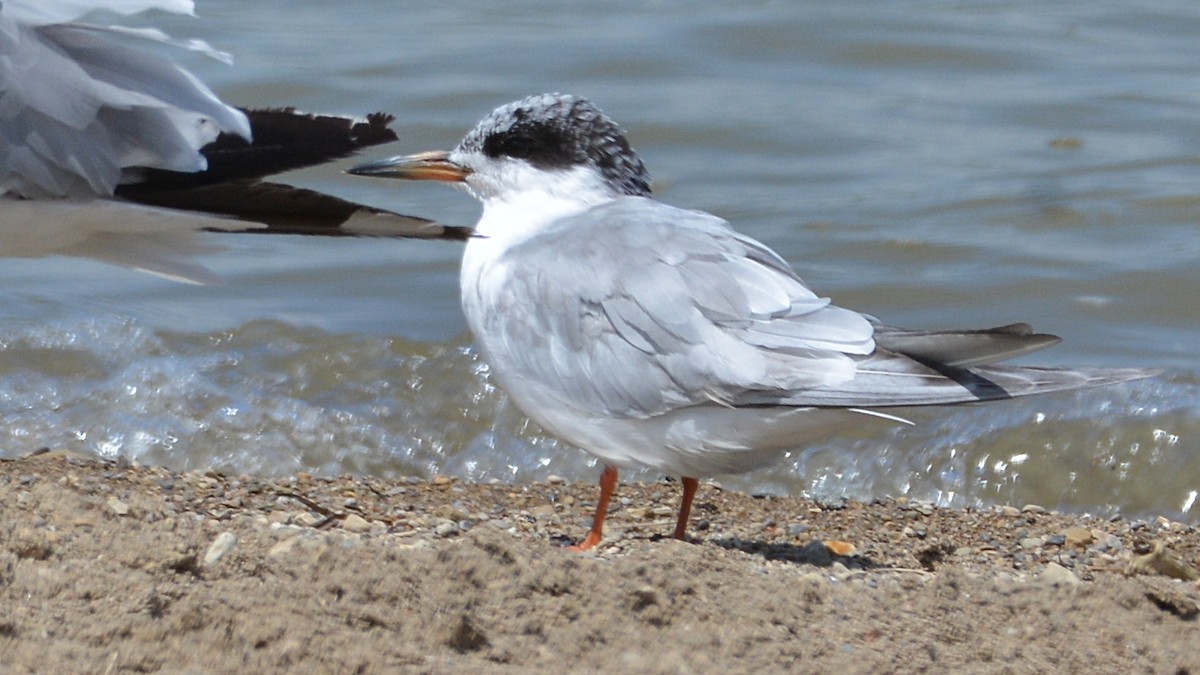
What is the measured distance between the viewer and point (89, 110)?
15.0 feet

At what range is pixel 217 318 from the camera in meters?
7.96

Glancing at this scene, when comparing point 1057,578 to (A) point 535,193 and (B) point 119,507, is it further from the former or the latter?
(B) point 119,507

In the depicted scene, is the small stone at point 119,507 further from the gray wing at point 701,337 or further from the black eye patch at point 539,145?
the black eye patch at point 539,145

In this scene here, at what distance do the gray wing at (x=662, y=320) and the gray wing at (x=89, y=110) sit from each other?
94cm

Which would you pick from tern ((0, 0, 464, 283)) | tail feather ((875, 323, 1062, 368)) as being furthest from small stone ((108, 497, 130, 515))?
tail feather ((875, 323, 1062, 368))

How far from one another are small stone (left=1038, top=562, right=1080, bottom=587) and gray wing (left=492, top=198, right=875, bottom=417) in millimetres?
674

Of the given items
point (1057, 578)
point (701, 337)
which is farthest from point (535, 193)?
point (1057, 578)

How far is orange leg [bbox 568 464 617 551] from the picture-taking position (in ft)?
15.0

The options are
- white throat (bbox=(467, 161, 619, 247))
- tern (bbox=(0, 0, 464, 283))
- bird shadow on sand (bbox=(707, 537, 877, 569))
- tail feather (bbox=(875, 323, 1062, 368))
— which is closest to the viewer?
tail feather (bbox=(875, 323, 1062, 368))

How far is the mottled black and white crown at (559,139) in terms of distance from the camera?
5.05m

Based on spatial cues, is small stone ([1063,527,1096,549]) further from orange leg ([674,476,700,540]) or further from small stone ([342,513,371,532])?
small stone ([342,513,371,532])

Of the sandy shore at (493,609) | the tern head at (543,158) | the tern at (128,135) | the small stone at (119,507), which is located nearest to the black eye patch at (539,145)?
the tern head at (543,158)

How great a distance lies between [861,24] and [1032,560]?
26.8ft

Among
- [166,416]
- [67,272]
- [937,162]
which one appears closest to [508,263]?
[166,416]
